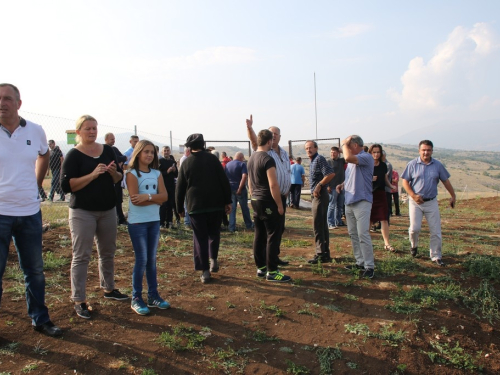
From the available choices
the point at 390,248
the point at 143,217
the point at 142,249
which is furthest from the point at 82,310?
the point at 390,248

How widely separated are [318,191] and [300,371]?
3.21 metres

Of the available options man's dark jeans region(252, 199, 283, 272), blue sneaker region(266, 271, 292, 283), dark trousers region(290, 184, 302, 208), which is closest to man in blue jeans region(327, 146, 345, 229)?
dark trousers region(290, 184, 302, 208)

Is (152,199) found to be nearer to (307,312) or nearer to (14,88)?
(14,88)

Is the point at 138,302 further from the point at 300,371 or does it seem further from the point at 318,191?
the point at 318,191

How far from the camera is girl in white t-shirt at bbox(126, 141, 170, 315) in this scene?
402 centimetres

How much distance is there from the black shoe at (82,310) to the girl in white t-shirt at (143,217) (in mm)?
A: 446

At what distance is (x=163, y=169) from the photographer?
8.34 m

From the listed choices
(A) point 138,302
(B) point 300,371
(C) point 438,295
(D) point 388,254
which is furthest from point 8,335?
(D) point 388,254

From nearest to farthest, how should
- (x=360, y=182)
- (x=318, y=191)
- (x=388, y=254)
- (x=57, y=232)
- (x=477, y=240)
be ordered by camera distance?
(x=360, y=182) → (x=318, y=191) → (x=388, y=254) → (x=57, y=232) → (x=477, y=240)

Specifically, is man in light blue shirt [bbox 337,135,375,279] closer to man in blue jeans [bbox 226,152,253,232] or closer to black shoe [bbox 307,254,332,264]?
black shoe [bbox 307,254,332,264]

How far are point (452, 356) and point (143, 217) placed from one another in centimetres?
332

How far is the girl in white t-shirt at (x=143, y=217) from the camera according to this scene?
4020 mm

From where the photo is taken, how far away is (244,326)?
13.1 ft

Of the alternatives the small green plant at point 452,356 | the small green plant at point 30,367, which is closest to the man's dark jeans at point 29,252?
the small green plant at point 30,367
